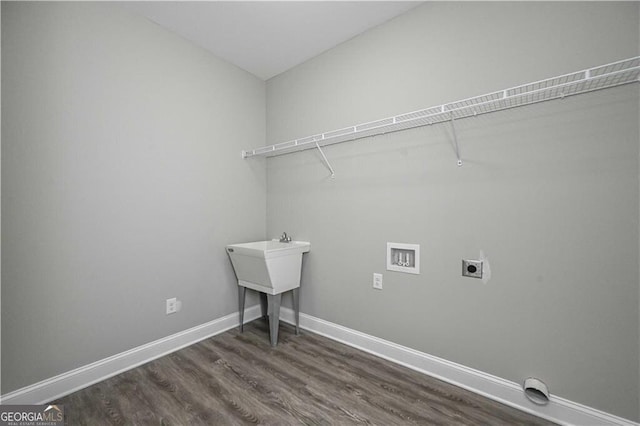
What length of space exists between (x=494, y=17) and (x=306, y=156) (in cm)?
159

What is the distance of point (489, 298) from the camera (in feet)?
5.19

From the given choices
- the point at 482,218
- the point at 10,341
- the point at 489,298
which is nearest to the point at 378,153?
the point at 482,218

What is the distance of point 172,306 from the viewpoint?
211 centimetres

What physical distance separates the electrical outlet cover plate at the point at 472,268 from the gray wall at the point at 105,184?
1.92m

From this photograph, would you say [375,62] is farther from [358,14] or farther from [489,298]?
[489,298]

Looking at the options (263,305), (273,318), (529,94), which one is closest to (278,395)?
(273,318)

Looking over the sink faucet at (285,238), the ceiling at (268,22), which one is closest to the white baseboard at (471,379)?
the sink faucet at (285,238)

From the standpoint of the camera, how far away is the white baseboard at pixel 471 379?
4.33 feet

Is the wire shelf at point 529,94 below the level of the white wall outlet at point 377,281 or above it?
above

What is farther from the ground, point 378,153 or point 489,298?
point 378,153

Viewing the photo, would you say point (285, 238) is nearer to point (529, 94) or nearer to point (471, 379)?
point (471, 379)

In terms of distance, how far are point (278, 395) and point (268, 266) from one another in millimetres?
830

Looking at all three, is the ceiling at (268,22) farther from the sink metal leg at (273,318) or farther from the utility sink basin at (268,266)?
the sink metal leg at (273,318)

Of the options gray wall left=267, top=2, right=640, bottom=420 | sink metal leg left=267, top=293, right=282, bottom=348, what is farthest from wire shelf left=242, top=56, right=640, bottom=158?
sink metal leg left=267, top=293, right=282, bottom=348
